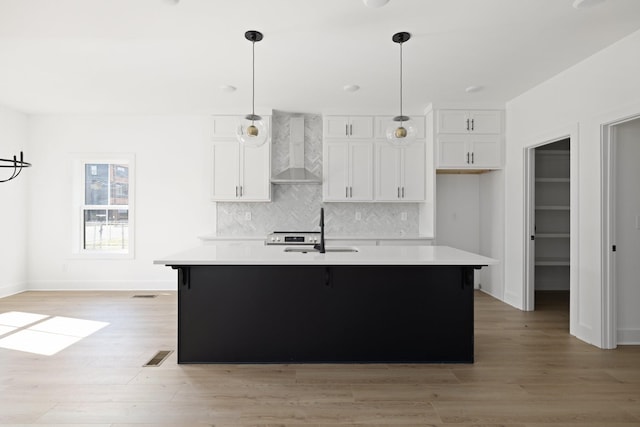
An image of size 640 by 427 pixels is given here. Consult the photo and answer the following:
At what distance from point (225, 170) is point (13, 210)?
2.99 metres

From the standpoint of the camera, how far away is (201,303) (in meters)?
2.96

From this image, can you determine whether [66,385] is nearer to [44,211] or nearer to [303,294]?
[303,294]

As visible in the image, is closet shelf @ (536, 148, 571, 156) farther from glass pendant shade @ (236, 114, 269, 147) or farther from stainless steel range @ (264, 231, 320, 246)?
glass pendant shade @ (236, 114, 269, 147)

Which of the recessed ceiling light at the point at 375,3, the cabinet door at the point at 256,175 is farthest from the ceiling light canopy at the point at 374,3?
the cabinet door at the point at 256,175

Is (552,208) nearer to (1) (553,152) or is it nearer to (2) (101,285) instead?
(1) (553,152)

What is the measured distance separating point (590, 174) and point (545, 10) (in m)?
1.57

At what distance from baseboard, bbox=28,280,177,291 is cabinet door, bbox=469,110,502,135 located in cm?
470

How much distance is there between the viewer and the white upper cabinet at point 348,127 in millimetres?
5336

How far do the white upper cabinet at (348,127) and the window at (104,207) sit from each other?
308cm

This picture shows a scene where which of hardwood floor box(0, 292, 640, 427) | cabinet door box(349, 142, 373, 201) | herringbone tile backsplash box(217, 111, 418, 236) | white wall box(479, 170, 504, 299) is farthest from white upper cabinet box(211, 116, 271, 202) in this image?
white wall box(479, 170, 504, 299)

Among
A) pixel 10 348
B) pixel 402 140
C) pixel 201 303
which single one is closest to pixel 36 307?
pixel 10 348

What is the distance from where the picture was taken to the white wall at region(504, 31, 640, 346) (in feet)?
10.2

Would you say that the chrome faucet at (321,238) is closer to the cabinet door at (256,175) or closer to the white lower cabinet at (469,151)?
the cabinet door at (256,175)

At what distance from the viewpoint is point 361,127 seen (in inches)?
211
